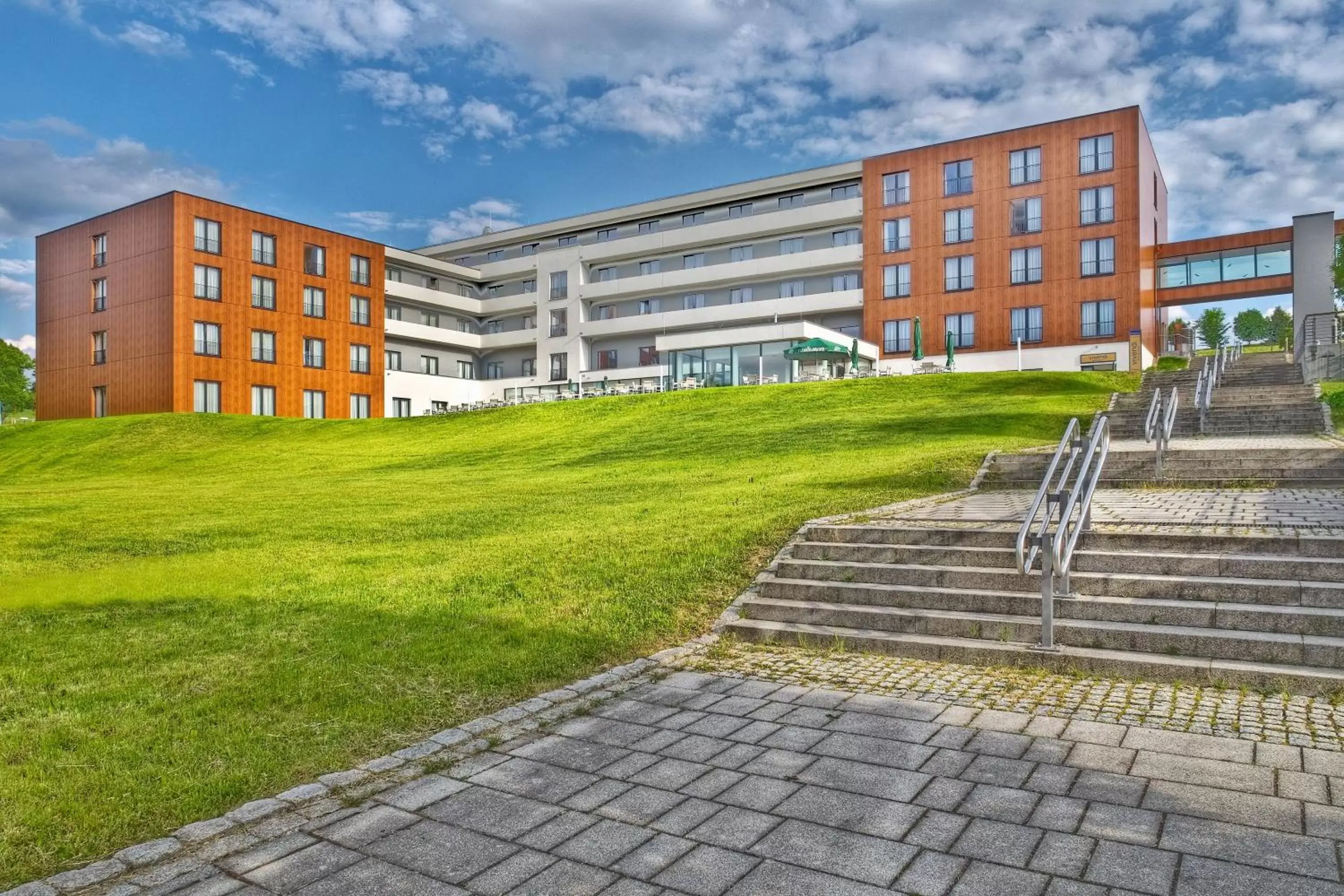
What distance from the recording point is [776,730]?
5.04 meters

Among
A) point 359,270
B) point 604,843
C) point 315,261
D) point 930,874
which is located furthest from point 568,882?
point 359,270

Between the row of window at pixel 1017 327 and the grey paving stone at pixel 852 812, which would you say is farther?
the row of window at pixel 1017 327

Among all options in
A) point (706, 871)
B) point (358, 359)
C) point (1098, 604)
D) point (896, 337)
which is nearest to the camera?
point (706, 871)

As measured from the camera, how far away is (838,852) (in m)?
3.56

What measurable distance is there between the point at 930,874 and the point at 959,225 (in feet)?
154

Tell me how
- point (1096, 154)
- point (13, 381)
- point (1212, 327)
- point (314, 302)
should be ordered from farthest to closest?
point (1212, 327) → point (13, 381) → point (314, 302) → point (1096, 154)

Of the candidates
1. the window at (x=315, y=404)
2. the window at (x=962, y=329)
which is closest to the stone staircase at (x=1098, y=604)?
the window at (x=962, y=329)

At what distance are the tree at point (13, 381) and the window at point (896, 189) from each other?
8257 cm

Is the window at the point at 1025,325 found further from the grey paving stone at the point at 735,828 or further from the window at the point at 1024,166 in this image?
the grey paving stone at the point at 735,828

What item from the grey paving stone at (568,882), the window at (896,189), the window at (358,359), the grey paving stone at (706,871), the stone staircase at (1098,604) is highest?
the window at (896,189)

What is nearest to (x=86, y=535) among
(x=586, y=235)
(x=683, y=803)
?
(x=683, y=803)

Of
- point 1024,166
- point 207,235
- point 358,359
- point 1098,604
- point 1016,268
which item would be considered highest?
point 1024,166

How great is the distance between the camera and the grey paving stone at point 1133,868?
127 inches

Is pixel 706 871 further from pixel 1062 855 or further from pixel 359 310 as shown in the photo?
pixel 359 310
